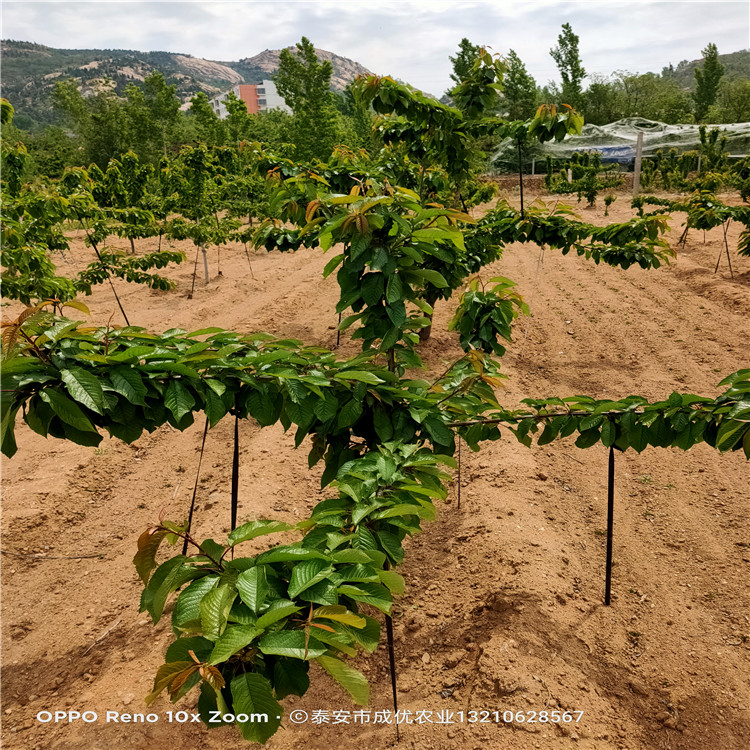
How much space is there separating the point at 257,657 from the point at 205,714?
165mm

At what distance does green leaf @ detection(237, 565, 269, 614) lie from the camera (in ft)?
3.84

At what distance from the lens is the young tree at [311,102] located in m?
20.1

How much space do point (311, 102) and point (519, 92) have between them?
1827cm

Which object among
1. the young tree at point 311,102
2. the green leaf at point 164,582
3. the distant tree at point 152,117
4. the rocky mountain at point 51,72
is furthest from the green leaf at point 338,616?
the rocky mountain at point 51,72

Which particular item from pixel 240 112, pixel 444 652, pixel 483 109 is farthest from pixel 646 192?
pixel 444 652

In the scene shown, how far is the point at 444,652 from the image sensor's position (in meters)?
3.12

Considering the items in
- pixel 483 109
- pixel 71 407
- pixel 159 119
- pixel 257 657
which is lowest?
pixel 257 657

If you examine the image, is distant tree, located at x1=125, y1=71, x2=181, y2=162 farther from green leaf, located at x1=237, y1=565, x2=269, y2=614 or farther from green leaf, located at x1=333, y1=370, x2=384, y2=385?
green leaf, located at x1=237, y1=565, x2=269, y2=614

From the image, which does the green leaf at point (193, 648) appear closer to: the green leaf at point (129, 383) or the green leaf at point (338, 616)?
the green leaf at point (338, 616)

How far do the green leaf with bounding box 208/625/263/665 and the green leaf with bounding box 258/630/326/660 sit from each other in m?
0.03

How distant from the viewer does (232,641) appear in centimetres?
106

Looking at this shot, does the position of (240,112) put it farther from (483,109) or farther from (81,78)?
(81,78)

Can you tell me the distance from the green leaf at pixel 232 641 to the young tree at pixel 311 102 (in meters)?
20.6

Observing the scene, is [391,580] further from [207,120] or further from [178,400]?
[207,120]
